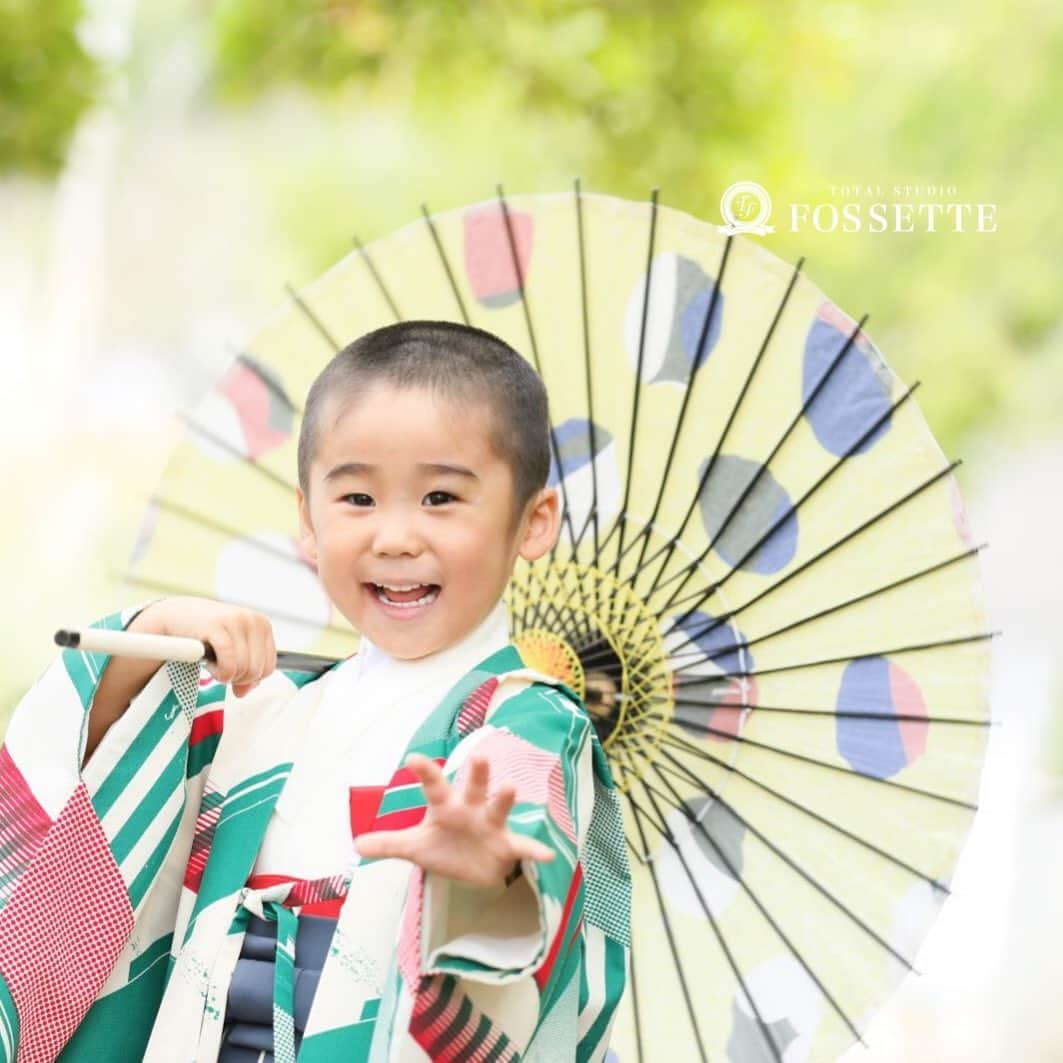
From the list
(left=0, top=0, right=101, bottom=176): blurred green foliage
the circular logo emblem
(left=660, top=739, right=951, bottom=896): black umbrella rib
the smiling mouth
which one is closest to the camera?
the smiling mouth

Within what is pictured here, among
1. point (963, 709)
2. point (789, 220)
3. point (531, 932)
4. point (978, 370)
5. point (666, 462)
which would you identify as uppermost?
point (978, 370)

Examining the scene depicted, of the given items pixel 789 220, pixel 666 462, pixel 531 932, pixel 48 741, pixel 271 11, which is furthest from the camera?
pixel 271 11

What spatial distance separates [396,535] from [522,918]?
14.5 inches

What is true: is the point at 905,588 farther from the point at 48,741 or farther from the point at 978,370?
the point at 978,370

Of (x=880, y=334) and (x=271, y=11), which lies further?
(x=880, y=334)

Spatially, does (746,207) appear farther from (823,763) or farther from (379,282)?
(823,763)

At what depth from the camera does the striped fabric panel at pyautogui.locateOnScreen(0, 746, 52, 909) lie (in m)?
1.42

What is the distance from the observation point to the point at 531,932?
1215mm

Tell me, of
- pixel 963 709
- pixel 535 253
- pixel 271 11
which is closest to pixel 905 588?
pixel 963 709

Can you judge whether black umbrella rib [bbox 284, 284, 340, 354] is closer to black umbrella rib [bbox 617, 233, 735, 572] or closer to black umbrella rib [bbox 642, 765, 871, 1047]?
black umbrella rib [bbox 617, 233, 735, 572]

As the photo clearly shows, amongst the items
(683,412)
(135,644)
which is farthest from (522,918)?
(683,412)

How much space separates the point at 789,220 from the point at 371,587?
402cm

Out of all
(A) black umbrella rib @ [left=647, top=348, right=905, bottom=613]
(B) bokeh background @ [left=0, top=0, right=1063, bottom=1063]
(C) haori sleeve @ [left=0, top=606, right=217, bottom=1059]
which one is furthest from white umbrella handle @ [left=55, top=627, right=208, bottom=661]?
(B) bokeh background @ [left=0, top=0, right=1063, bottom=1063]

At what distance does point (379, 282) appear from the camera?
188 cm
